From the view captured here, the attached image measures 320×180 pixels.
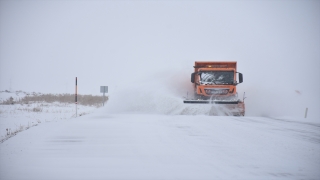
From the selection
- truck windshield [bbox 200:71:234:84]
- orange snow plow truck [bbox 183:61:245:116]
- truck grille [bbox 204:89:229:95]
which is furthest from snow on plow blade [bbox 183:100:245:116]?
truck windshield [bbox 200:71:234:84]

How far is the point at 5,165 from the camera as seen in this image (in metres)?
4.96

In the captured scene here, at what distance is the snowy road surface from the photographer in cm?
454

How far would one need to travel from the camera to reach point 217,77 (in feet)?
56.1

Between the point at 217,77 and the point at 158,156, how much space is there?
12.4 meters

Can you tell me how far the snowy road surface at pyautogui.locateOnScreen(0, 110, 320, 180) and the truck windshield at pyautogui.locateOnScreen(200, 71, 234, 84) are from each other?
8.82 m

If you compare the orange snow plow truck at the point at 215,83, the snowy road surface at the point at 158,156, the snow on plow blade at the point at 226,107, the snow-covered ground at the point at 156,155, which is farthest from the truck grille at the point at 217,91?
the snowy road surface at the point at 158,156

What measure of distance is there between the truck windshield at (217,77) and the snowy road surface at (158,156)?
882cm

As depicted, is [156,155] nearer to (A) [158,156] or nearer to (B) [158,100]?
(A) [158,156]

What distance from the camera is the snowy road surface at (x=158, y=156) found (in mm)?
4539

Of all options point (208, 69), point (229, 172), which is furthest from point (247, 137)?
point (208, 69)

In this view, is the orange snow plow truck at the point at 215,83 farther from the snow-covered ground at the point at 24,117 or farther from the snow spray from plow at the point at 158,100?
the snow-covered ground at the point at 24,117

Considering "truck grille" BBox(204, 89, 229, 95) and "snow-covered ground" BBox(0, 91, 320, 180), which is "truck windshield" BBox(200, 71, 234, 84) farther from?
"snow-covered ground" BBox(0, 91, 320, 180)

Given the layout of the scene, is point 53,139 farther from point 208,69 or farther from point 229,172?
point 208,69

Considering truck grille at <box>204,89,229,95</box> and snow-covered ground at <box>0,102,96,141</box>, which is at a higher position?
truck grille at <box>204,89,229,95</box>
